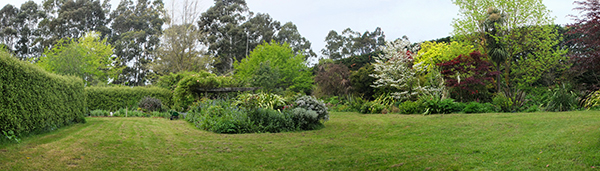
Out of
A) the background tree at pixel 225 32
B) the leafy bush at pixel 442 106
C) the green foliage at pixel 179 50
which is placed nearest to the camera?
the leafy bush at pixel 442 106

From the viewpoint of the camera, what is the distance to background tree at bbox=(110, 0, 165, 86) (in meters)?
38.1

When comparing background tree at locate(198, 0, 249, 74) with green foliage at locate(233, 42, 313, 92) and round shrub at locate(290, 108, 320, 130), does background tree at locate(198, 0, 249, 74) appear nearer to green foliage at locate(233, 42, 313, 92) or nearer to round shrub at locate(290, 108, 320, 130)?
green foliage at locate(233, 42, 313, 92)

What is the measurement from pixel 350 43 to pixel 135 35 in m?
25.0

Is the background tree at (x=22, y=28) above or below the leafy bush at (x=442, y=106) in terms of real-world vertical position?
above

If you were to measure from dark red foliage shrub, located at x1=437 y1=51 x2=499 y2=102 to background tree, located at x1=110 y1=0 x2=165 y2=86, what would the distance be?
33.5 m

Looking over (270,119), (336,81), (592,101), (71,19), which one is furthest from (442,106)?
(71,19)

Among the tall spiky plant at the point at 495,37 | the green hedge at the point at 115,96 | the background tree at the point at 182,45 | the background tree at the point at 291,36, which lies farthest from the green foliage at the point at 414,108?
the background tree at the point at 291,36

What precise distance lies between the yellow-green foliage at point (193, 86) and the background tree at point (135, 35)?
2545cm

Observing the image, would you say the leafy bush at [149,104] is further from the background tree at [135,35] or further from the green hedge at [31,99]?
the background tree at [135,35]

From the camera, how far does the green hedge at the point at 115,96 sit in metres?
15.3

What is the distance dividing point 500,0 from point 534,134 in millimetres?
10363

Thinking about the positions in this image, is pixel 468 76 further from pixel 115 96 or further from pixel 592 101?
pixel 115 96

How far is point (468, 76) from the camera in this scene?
38.4 ft

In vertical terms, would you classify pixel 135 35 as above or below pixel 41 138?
above
